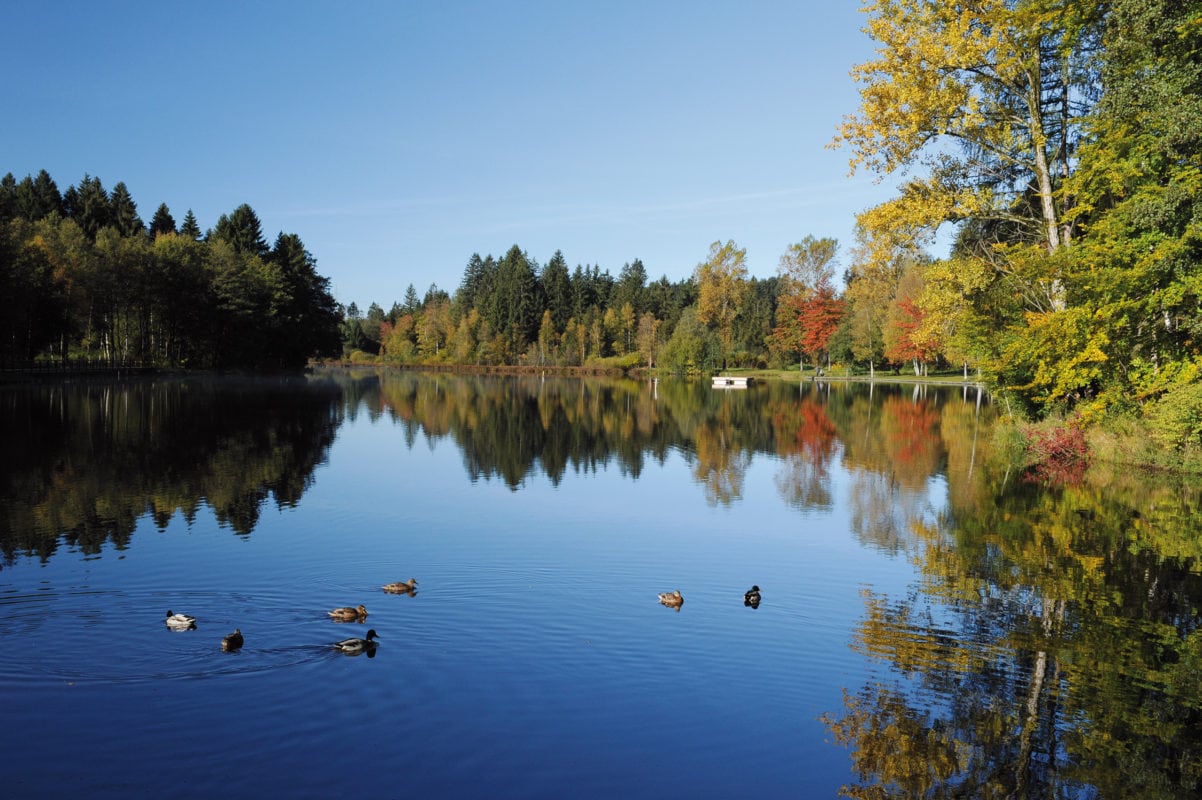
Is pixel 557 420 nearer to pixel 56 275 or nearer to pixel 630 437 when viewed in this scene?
pixel 630 437

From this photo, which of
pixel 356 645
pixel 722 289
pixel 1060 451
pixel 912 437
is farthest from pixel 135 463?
pixel 722 289

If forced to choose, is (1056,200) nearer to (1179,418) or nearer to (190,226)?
(1179,418)

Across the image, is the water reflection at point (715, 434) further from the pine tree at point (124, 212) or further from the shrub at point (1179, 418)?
the pine tree at point (124, 212)

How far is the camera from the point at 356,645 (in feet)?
37.0

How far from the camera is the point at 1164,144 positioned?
84.7 feet

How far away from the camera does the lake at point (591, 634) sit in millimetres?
8508

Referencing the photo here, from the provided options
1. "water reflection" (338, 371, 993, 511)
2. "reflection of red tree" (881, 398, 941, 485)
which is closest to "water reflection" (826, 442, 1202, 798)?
"water reflection" (338, 371, 993, 511)

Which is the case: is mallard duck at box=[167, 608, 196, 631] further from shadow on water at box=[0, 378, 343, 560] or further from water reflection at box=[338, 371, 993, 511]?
water reflection at box=[338, 371, 993, 511]

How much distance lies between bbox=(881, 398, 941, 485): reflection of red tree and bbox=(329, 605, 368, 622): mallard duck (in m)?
20.9

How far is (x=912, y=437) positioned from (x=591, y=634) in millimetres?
33712

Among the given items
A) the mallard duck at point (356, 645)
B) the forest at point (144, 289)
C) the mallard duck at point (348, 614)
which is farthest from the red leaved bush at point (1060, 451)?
the forest at point (144, 289)

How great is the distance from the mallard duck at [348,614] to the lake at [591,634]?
6.5 inches

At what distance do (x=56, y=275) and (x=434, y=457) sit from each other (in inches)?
2169

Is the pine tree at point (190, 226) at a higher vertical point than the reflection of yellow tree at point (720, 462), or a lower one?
higher
